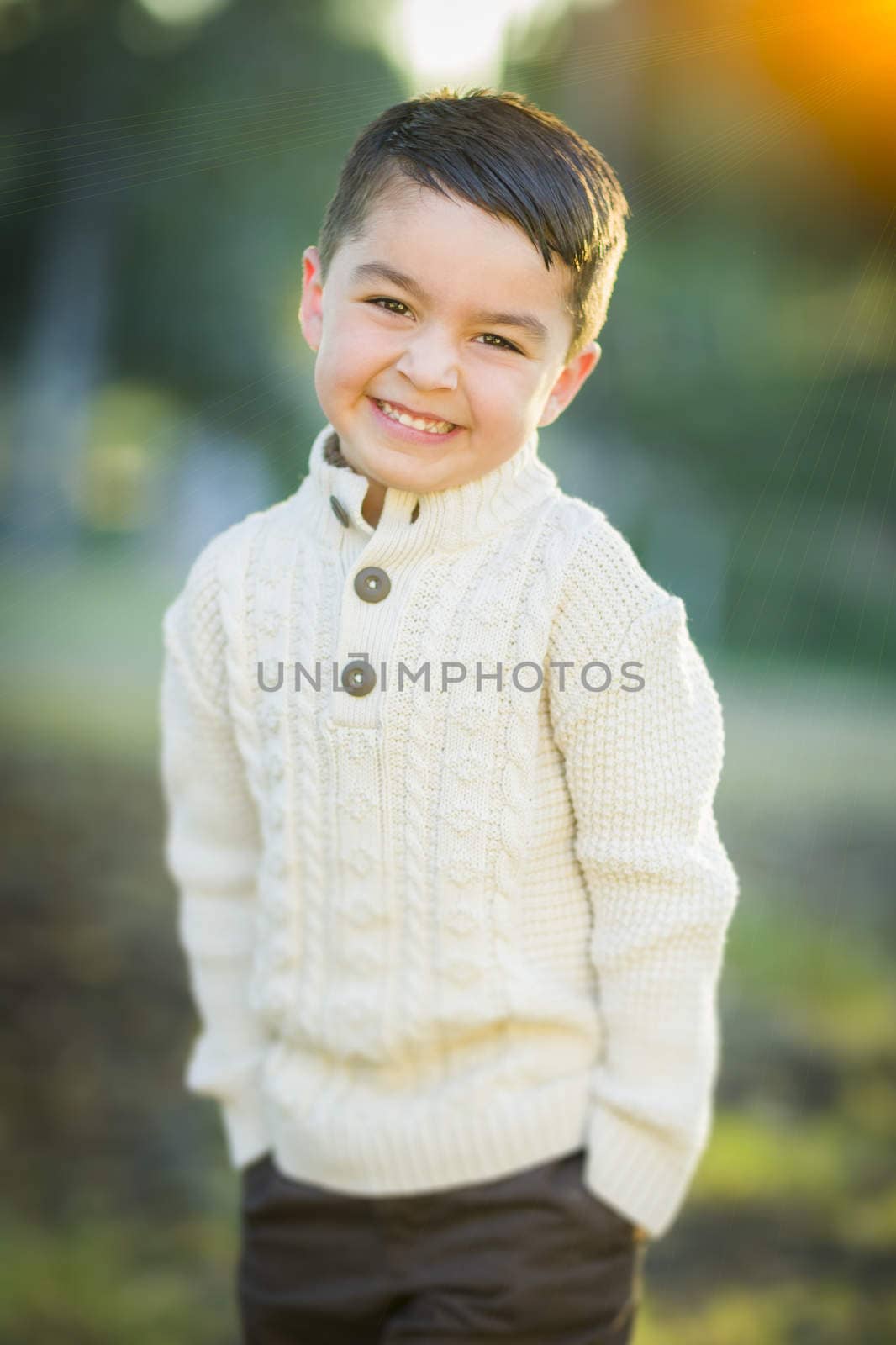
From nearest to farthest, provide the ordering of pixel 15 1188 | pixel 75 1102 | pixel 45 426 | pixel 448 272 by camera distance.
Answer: pixel 448 272
pixel 15 1188
pixel 75 1102
pixel 45 426

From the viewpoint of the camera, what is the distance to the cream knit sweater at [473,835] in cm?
110

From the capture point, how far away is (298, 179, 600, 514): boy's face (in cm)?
103

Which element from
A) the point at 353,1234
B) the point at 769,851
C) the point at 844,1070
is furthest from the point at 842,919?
the point at 353,1234

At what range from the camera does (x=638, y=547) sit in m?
2.60

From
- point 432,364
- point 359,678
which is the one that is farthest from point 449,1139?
point 432,364

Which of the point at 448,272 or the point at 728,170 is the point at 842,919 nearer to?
the point at 728,170

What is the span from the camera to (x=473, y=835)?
1127 mm

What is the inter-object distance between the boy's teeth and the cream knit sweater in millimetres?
64

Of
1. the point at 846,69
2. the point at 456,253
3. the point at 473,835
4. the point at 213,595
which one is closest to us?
the point at 456,253

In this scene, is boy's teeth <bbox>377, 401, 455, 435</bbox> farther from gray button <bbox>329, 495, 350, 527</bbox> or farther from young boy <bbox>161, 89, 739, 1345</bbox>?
gray button <bbox>329, 495, 350, 527</bbox>

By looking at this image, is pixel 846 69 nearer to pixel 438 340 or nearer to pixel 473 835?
pixel 438 340

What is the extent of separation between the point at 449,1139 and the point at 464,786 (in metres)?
0.33

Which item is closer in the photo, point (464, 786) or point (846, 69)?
point (464, 786)

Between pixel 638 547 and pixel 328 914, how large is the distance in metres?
1.56
